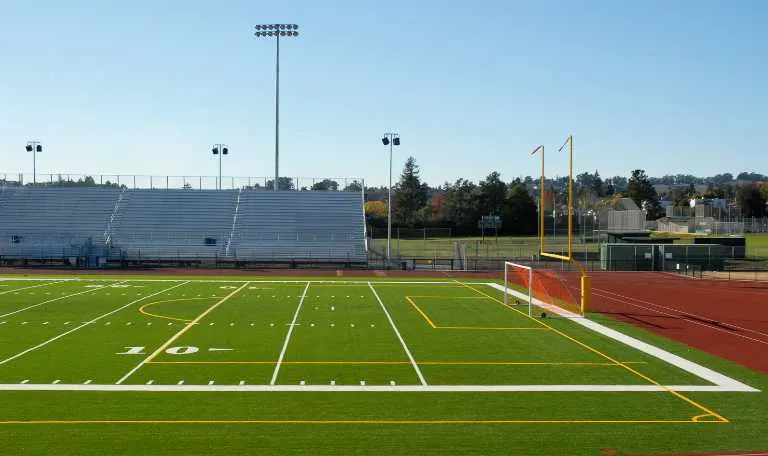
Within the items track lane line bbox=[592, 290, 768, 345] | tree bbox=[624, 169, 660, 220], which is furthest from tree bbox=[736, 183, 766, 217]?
track lane line bbox=[592, 290, 768, 345]

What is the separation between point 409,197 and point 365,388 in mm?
116024

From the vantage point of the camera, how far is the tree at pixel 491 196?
10244cm

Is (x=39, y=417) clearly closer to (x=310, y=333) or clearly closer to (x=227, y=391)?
(x=227, y=391)

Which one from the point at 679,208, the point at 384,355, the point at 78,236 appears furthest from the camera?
the point at 679,208

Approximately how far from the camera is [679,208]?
4747 inches

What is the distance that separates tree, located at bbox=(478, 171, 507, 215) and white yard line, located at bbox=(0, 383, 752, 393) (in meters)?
87.6

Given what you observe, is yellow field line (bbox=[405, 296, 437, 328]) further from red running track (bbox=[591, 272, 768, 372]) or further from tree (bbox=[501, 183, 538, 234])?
tree (bbox=[501, 183, 538, 234])

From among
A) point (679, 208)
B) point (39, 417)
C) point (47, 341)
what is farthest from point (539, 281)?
point (679, 208)

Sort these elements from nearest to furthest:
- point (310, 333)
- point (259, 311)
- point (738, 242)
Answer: point (310, 333) → point (259, 311) → point (738, 242)

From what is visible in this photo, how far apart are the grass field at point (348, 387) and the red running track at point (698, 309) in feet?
4.21

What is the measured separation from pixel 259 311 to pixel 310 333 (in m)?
5.33

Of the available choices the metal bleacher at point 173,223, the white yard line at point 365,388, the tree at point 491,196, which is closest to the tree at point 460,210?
the tree at point 491,196

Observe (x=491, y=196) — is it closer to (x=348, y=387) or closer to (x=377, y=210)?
(x=377, y=210)

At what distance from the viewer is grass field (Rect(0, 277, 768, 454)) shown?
1062 centimetres
